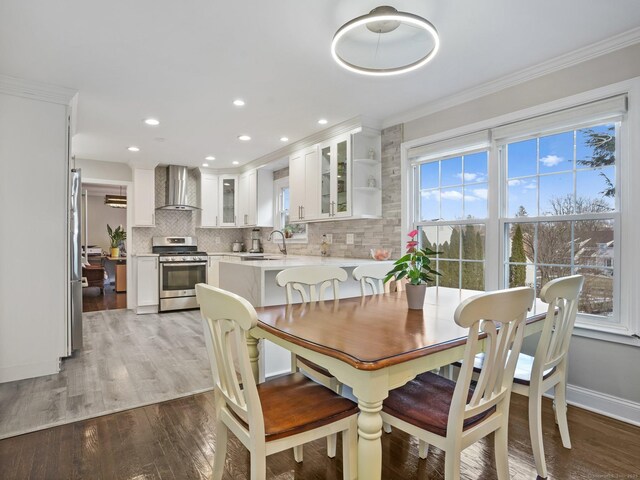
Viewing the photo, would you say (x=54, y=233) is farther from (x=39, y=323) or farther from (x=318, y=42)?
(x=318, y=42)

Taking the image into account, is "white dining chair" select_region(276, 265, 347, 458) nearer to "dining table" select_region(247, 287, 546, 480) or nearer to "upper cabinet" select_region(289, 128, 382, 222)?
"dining table" select_region(247, 287, 546, 480)

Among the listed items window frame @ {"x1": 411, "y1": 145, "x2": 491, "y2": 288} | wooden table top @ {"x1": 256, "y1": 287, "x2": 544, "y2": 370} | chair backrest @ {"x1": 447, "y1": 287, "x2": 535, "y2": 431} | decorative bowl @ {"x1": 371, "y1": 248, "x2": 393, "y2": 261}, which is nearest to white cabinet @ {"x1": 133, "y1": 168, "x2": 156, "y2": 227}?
decorative bowl @ {"x1": 371, "y1": 248, "x2": 393, "y2": 261}

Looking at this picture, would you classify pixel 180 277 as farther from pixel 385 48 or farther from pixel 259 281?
pixel 385 48

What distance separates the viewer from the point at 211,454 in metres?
1.93

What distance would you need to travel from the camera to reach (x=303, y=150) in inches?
184

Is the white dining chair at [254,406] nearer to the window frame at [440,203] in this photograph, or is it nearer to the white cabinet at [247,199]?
the window frame at [440,203]

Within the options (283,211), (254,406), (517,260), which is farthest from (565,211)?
(283,211)

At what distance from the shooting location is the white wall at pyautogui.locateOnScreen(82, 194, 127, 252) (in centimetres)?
1051

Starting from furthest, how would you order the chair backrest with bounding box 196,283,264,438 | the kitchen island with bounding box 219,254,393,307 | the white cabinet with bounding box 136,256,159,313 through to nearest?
the white cabinet with bounding box 136,256,159,313
the kitchen island with bounding box 219,254,393,307
the chair backrest with bounding box 196,283,264,438

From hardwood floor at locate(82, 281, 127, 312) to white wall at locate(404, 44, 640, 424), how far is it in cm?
619

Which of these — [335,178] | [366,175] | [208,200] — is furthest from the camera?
[208,200]

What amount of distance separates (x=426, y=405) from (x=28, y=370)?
3.24 m

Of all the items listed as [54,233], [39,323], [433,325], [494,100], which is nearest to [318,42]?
[494,100]

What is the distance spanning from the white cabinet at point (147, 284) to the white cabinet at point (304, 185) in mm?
2496
